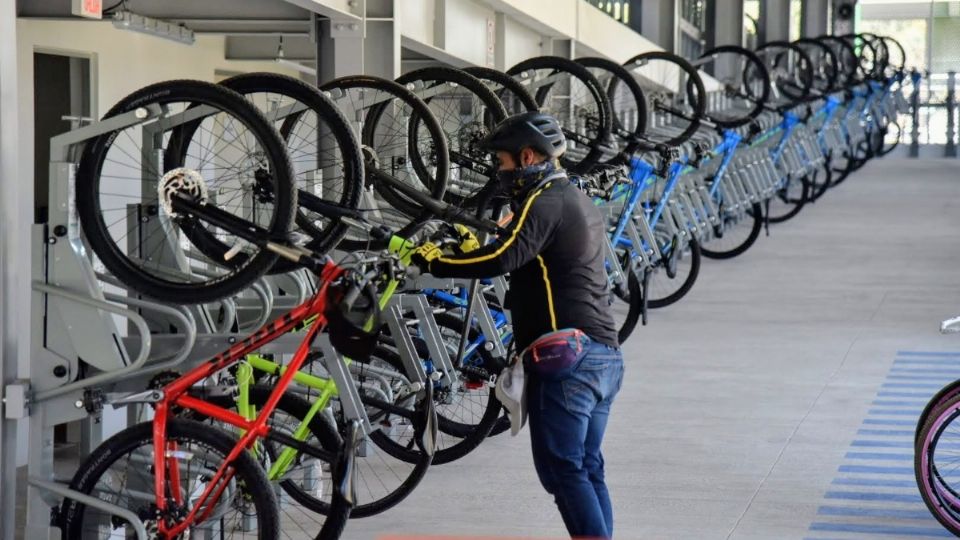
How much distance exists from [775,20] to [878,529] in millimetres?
22347

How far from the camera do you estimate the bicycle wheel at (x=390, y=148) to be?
601 cm

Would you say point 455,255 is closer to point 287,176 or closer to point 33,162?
point 287,176

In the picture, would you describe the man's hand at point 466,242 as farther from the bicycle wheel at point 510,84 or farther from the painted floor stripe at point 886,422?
the painted floor stripe at point 886,422

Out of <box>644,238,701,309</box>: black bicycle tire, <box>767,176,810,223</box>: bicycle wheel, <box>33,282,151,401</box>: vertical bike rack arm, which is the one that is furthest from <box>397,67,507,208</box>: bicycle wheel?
<box>767,176,810,223</box>: bicycle wheel

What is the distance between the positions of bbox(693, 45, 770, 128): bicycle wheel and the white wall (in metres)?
4.18

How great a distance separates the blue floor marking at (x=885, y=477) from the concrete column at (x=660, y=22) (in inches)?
414

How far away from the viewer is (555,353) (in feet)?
14.8

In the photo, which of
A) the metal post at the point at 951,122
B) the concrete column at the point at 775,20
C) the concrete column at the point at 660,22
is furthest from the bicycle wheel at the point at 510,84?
the metal post at the point at 951,122

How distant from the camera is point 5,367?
458 centimetres

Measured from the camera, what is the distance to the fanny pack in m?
4.52

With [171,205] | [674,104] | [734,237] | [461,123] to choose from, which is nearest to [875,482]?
[461,123]

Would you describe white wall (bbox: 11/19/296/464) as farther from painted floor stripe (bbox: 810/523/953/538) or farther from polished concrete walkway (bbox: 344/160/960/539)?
painted floor stripe (bbox: 810/523/953/538)

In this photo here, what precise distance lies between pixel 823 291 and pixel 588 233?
8.45 m

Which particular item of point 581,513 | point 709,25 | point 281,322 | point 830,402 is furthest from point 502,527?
point 709,25
